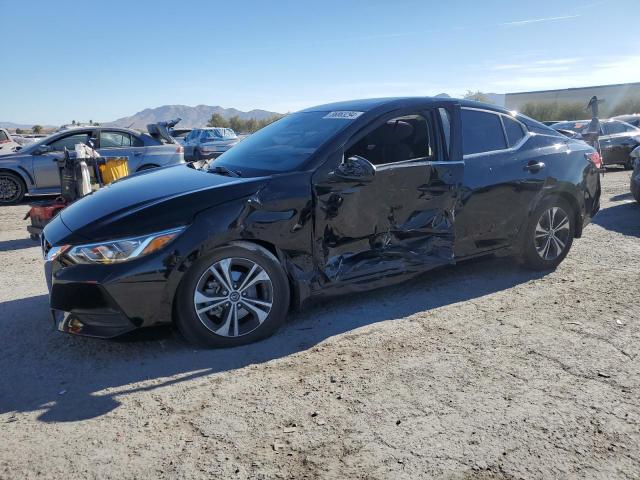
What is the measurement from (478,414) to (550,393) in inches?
21.1

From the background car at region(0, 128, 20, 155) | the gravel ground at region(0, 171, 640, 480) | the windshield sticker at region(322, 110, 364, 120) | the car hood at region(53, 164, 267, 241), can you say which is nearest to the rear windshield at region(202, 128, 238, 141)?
the background car at region(0, 128, 20, 155)

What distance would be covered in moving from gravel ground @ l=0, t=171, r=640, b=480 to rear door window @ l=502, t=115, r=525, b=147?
150 centimetres

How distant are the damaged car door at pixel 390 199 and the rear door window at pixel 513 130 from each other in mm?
697

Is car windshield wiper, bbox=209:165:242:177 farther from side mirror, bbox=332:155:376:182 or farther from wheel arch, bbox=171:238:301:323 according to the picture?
side mirror, bbox=332:155:376:182

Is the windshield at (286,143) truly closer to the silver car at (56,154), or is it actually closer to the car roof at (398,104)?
the car roof at (398,104)

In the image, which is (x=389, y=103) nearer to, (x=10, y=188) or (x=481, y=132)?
(x=481, y=132)

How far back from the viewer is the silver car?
1112cm

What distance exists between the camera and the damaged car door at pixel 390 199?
13.5ft

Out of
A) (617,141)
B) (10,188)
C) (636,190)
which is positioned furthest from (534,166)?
(617,141)

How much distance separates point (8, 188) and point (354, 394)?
10888mm

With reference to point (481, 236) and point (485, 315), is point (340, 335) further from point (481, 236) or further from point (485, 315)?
point (481, 236)

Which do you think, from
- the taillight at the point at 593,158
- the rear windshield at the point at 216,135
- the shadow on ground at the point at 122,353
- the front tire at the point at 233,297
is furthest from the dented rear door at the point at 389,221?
the rear windshield at the point at 216,135

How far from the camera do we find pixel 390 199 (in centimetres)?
437

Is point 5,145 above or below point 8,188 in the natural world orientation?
above
